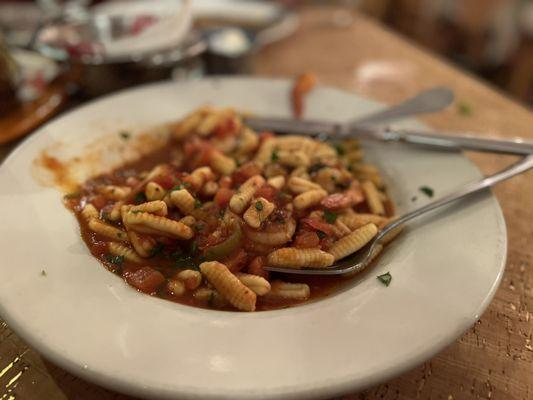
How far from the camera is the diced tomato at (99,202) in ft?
4.69

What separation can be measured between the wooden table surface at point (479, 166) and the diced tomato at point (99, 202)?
40 cm

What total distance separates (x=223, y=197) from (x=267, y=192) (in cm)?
12

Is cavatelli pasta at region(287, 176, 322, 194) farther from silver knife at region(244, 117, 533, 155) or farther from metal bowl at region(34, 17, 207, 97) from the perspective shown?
metal bowl at region(34, 17, 207, 97)

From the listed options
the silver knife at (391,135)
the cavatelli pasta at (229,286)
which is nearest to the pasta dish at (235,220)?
the cavatelli pasta at (229,286)

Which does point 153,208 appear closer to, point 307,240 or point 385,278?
point 307,240

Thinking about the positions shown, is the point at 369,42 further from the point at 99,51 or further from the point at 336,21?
the point at 99,51

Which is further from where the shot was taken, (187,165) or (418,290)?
(187,165)

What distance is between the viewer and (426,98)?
187 centimetres

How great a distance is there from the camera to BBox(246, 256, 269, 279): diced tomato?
1.24 metres

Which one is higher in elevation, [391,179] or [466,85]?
[391,179]

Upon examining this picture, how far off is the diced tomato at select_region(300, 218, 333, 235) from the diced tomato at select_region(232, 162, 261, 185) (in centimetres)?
24

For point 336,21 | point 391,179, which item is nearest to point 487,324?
point 391,179

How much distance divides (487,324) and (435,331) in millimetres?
362

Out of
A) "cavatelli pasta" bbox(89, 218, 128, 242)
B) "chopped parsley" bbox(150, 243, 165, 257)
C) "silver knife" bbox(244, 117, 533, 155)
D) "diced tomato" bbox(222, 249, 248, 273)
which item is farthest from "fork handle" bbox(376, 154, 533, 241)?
"cavatelli pasta" bbox(89, 218, 128, 242)
